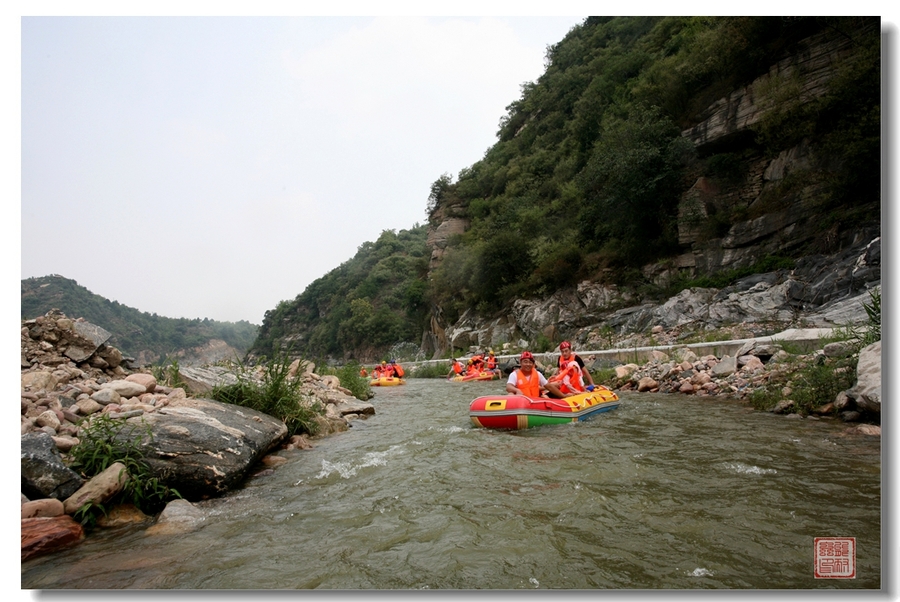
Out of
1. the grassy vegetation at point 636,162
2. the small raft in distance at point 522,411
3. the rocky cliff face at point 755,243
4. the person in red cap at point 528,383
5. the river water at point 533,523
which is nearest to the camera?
the river water at point 533,523

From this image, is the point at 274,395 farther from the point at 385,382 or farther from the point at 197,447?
the point at 385,382

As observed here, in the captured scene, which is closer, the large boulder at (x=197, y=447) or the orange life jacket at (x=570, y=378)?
the large boulder at (x=197, y=447)

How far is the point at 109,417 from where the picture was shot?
13.5 ft

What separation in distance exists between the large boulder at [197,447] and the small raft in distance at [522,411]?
352 centimetres

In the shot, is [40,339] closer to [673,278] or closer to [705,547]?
[705,547]

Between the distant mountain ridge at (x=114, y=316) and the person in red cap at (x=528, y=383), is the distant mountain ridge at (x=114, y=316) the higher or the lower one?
the higher one

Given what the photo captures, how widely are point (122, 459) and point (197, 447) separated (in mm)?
592

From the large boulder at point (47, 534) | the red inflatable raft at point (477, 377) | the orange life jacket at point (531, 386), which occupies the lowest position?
the red inflatable raft at point (477, 377)

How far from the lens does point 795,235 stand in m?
15.2

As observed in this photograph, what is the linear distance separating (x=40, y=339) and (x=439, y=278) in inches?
1172

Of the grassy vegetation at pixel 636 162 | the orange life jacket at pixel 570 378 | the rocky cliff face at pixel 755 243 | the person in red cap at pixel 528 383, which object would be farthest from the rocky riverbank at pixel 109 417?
the rocky cliff face at pixel 755 243

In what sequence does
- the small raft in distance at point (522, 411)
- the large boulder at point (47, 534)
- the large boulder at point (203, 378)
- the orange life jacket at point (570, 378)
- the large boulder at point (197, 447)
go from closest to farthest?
the large boulder at point (47, 534) → the large boulder at point (197, 447) → the large boulder at point (203, 378) → the small raft in distance at point (522, 411) → the orange life jacket at point (570, 378)

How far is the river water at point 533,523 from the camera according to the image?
260 cm

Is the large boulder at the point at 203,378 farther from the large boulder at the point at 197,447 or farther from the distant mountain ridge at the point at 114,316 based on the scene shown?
the large boulder at the point at 197,447
